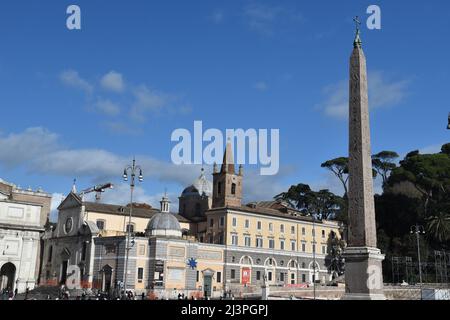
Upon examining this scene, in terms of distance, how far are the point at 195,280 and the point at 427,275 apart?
2230cm

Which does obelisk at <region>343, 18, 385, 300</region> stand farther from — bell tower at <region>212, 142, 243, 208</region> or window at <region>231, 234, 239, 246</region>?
bell tower at <region>212, 142, 243, 208</region>

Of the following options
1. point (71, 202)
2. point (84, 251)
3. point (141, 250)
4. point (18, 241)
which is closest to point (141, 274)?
point (141, 250)

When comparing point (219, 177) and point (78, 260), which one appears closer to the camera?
point (78, 260)

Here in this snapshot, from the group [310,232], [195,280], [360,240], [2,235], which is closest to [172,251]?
[195,280]

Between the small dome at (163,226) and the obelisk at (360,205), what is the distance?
28.7 meters

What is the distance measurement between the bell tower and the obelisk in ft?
128

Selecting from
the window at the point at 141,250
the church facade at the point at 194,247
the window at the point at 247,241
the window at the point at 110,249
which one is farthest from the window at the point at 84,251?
the window at the point at 247,241

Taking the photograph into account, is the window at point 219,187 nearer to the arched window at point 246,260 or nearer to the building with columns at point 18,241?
the arched window at point 246,260

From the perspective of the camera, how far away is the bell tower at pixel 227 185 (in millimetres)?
61219

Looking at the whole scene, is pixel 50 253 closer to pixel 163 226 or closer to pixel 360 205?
pixel 163 226

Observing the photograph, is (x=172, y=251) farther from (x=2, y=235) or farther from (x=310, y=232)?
(x=310, y=232)

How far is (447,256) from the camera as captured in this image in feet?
175

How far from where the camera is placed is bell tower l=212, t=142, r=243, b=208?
6122 centimetres
